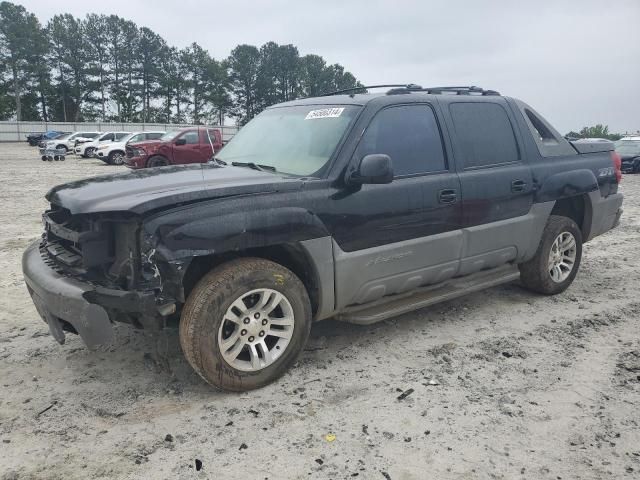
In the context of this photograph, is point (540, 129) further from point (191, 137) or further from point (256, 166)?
point (191, 137)

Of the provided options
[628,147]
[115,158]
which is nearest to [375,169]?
[628,147]

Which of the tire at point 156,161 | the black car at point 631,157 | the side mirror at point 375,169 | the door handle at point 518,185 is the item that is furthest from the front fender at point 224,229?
the black car at point 631,157

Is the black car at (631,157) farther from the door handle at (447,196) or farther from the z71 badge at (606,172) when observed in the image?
the door handle at (447,196)

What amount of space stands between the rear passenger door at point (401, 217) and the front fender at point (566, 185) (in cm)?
114

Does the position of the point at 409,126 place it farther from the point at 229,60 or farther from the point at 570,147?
the point at 229,60

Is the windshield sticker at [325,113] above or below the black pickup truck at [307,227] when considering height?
above

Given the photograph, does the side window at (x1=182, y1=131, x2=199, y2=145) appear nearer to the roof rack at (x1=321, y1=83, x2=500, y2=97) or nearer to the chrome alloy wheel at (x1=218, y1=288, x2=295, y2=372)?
the roof rack at (x1=321, y1=83, x2=500, y2=97)

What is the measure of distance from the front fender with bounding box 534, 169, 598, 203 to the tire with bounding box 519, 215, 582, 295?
251mm

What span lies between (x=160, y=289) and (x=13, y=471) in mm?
1067

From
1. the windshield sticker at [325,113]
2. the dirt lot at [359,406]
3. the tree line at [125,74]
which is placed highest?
the tree line at [125,74]

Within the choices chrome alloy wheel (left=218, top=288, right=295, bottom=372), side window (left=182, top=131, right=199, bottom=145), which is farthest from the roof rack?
side window (left=182, top=131, right=199, bottom=145)

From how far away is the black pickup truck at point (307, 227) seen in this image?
2.89m

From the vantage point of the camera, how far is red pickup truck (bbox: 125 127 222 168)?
58.5 ft

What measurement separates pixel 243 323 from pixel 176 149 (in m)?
16.1
